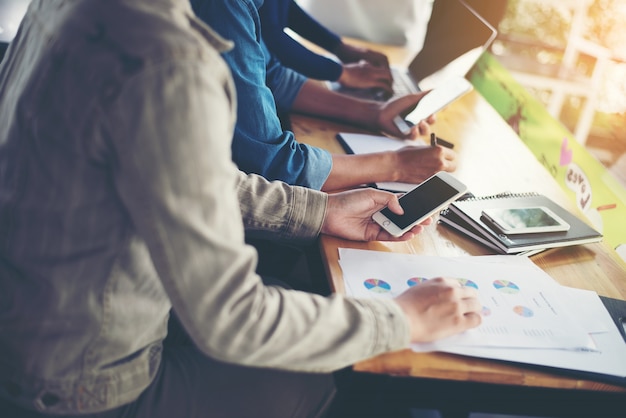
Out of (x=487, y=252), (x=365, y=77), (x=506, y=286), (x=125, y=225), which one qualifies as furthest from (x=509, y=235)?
(x=365, y=77)

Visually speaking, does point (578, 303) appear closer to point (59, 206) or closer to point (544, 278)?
point (544, 278)

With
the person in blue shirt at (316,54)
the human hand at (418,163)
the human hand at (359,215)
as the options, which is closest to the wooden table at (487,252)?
the human hand at (359,215)

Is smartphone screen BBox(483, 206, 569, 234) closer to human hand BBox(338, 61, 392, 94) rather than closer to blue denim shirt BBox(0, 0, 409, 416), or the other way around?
blue denim shirt BBox(0, 0, 409, 416)

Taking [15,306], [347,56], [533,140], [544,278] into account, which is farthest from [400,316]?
[347,56]

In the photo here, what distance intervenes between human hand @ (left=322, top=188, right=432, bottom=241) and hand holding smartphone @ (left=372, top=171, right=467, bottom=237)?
15mm

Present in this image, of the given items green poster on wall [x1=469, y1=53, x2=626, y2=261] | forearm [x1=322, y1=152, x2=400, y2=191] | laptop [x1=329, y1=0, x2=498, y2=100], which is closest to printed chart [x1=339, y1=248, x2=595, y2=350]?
forearm [x1=322, y1=152, x2=400, y2=191]

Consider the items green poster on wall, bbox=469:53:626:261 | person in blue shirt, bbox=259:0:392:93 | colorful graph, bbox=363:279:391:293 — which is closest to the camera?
colorful graph, bbox=363:279:391:293

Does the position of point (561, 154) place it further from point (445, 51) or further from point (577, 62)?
point (445, 51)

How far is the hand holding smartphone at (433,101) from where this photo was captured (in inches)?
58.9

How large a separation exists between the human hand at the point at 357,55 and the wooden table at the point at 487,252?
0.96 feet

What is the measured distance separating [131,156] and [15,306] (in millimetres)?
293

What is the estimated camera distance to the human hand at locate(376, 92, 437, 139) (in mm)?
1491

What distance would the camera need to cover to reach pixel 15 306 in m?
0.72

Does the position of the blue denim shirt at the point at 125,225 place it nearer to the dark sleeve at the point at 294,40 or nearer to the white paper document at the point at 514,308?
the white paper document at the point at 514,308
